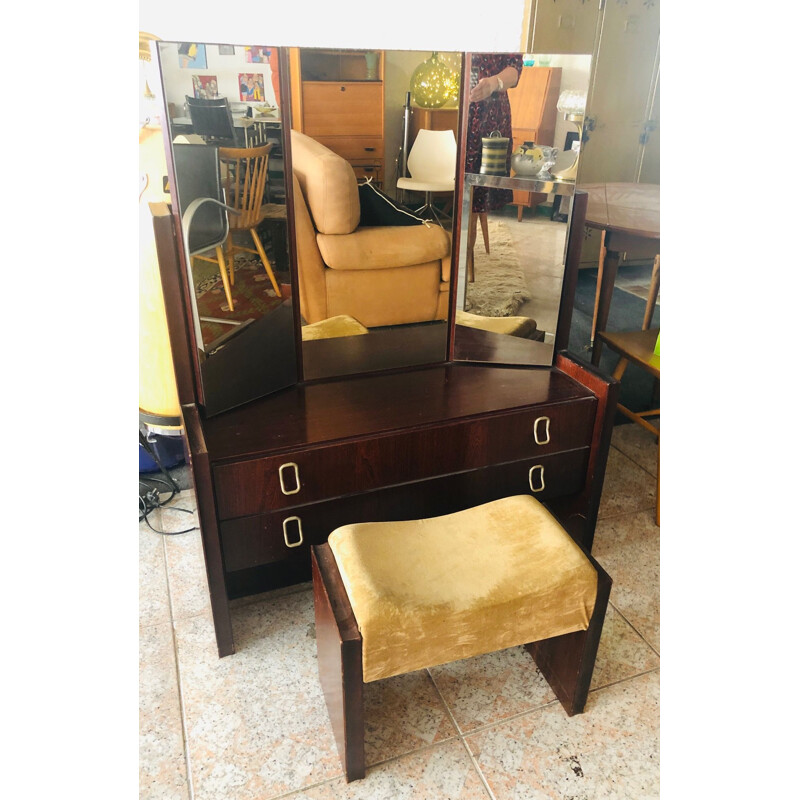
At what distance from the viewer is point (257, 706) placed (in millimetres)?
1451

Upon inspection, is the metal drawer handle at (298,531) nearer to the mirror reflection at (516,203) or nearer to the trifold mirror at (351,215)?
the trifold mirror at (351,215)

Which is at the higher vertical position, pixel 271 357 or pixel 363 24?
pixel 363 24

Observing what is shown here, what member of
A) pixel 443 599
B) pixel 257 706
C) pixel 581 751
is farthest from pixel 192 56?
pixel 581 751

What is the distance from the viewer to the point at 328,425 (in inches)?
60.2

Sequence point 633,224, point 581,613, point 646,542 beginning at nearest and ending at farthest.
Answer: point 581,613 < point 646,542 < point 633,224

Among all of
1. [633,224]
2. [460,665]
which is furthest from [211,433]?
[633,224]

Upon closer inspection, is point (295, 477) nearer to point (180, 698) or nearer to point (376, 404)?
point (376, 404)

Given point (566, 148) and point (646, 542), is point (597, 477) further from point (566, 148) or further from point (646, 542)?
point (566, 148)

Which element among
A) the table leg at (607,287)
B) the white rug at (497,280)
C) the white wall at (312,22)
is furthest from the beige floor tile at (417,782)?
the table leg at (607,287)

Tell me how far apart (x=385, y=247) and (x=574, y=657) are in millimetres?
1053

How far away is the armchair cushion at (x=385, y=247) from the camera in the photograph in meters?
1.62

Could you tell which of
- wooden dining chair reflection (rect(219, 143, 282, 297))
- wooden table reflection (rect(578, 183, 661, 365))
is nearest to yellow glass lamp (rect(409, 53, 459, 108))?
wooden dining chair reflection (rect(219, 143, 282, 297))

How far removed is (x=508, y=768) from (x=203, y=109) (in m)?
1.47

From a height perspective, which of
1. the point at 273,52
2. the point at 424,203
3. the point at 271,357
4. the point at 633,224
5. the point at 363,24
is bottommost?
the point at 271,357
